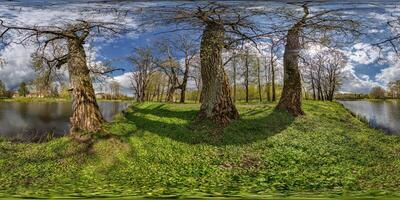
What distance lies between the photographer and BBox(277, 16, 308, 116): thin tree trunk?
3.82 metres

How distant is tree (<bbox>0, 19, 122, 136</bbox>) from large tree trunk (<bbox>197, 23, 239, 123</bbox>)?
68cm

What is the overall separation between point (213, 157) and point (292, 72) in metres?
0.89

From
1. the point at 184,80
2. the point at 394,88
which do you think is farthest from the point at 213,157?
the point at 394,88

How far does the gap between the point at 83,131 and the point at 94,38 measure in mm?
699

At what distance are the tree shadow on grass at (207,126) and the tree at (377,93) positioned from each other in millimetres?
607

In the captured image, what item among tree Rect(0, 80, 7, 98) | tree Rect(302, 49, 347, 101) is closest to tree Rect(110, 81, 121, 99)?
tree Rect(0, 80, 7, 98)

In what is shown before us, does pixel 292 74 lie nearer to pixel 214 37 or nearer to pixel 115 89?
pixel 214 37

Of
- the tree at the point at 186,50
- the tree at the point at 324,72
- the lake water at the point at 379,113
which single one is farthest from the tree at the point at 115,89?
the lake water at the point at 379,113

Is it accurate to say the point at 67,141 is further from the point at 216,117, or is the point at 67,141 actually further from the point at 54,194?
the point at 216,117

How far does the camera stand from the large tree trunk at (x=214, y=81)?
12.5 ft

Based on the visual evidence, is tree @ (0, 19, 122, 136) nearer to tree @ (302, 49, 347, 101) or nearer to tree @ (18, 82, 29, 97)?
tree @ (18, 82, 29, 97)

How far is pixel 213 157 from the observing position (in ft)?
11.8

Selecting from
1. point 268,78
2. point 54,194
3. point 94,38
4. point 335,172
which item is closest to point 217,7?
point 268,78

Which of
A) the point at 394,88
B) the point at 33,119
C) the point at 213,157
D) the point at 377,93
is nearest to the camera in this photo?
the point at 213,157
